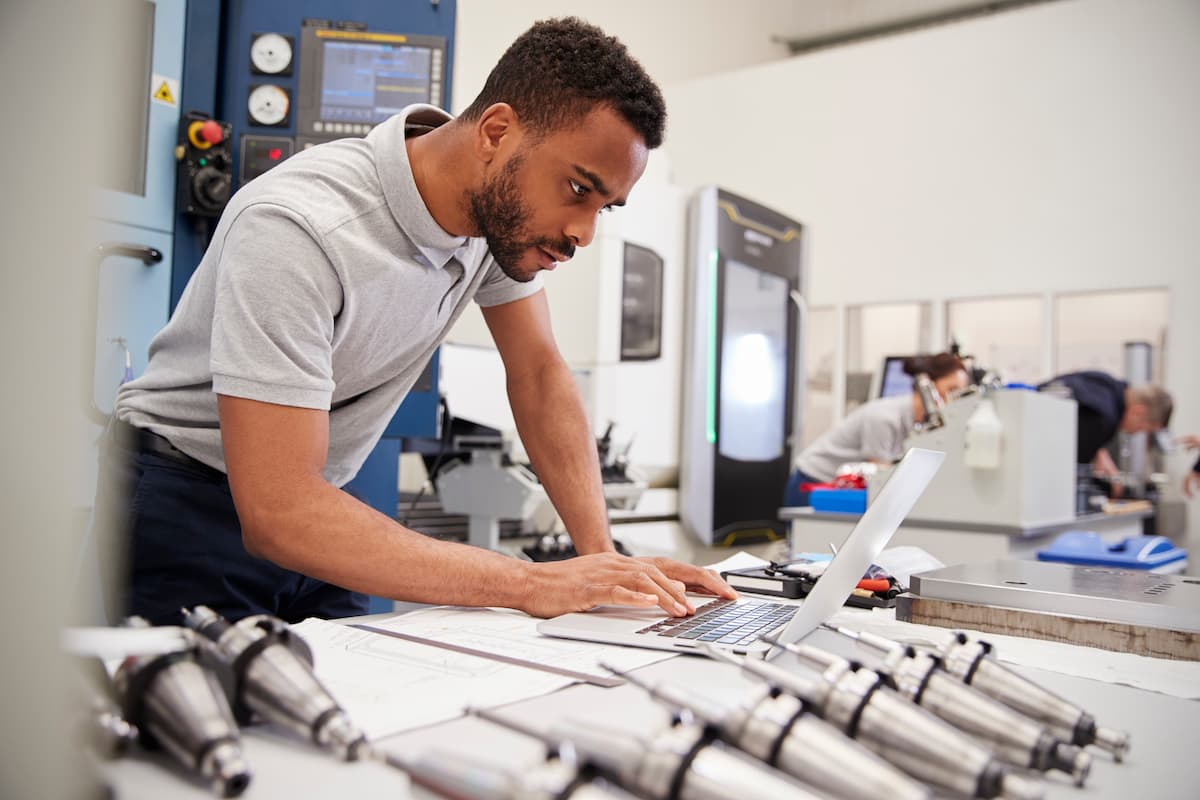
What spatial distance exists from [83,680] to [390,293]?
77 cm

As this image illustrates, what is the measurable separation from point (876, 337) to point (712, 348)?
2.44 m

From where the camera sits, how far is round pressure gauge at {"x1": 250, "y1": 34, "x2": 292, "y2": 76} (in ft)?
6.93

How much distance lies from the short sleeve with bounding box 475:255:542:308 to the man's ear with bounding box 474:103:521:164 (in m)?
0.25

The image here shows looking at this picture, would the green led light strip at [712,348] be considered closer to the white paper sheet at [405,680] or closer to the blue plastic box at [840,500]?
the blue plastic box at [840,500]

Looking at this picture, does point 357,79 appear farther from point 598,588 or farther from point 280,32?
point 598,588

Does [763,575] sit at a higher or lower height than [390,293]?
lower

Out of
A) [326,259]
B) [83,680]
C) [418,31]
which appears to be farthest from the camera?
[418,31]

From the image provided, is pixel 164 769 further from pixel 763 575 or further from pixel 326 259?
pixel 763 575

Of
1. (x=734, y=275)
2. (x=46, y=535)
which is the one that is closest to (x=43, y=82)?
(x=46, y=535)

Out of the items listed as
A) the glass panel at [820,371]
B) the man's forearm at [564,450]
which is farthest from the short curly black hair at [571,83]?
the glass panel at [820,371]

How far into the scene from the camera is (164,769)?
1.72ft

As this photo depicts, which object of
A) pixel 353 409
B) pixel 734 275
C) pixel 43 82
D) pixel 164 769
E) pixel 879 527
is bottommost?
pixel 164 769

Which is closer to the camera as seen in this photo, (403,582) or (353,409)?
(403,582)

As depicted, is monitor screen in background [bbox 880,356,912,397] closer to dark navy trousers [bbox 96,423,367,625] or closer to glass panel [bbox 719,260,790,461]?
glass panel [bbox 719,260,790,461]
